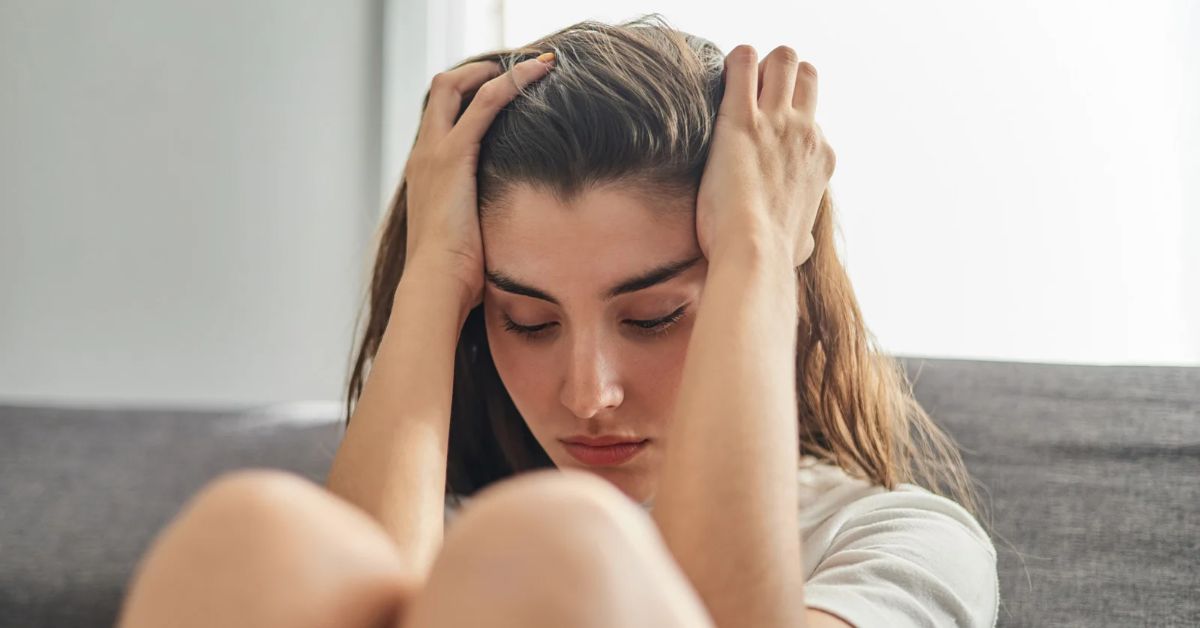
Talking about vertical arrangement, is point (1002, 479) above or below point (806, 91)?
below

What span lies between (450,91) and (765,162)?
14.7 inches

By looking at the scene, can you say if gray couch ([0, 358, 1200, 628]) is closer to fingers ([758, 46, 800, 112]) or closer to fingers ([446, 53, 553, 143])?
fingers ([758, 46, 800, 112])

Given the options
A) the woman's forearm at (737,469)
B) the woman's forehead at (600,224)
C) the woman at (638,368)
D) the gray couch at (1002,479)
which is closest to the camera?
the woman at (638,368)

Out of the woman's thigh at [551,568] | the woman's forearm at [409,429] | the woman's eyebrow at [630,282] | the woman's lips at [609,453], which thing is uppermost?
the woman's thigh at [551,568]

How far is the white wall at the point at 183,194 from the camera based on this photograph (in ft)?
8.26

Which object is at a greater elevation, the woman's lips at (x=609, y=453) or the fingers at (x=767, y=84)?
the fingers at (x=767, y=84)

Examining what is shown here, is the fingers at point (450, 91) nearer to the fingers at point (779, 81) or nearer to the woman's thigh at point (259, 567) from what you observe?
the fingers at point (779, 81)

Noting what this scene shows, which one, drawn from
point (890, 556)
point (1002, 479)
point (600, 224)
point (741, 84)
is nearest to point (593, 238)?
point (600, 224)

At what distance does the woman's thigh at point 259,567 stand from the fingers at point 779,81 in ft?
2.16

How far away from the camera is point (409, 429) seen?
947 millimetres

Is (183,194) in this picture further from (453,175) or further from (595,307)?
(595,307)

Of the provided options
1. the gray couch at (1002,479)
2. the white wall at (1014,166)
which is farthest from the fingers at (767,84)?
the white wall at (1014,166)

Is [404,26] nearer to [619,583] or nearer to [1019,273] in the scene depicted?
[1019,273]

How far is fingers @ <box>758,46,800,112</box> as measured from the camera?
1.07 m
